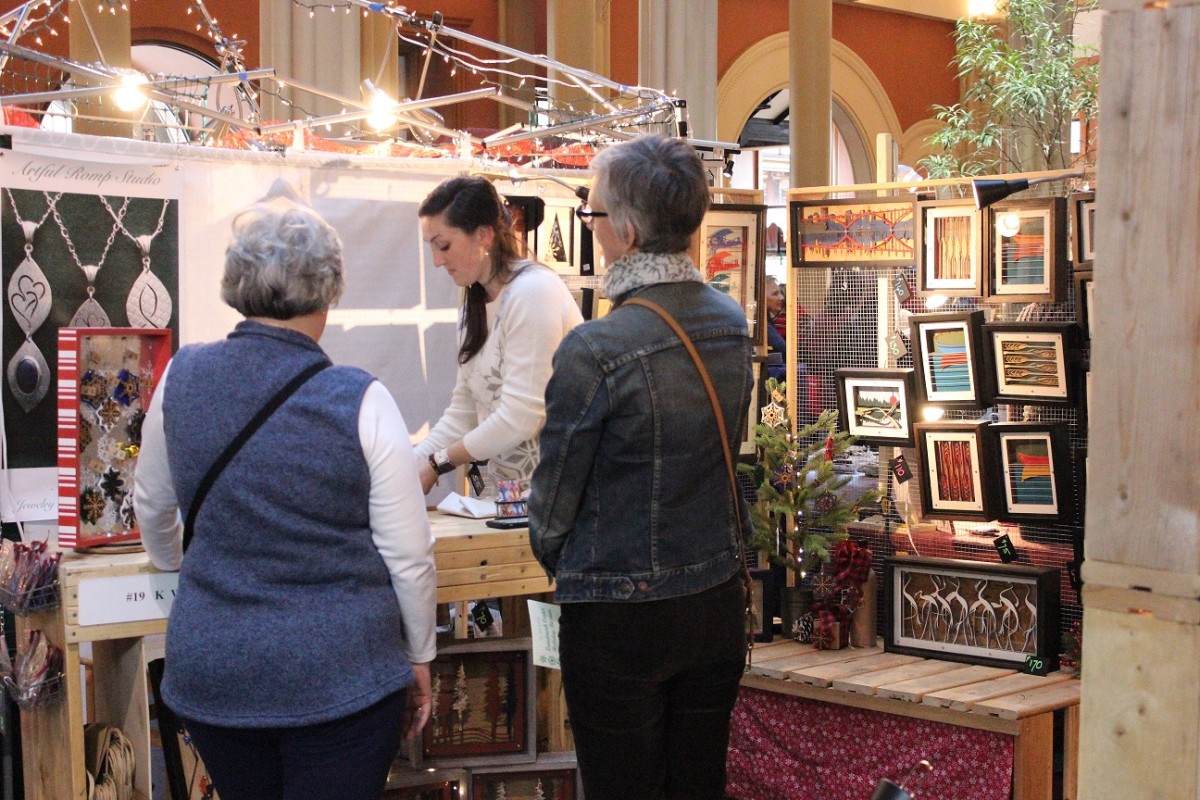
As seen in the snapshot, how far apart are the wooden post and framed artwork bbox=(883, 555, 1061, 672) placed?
7.54ft

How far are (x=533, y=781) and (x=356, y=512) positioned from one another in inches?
65.8

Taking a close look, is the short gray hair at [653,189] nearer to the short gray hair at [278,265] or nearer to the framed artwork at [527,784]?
the short gray hair at [278,265]

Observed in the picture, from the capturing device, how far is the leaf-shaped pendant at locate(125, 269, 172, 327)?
11.3 ft

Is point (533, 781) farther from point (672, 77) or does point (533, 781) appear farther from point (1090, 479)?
point (672, 77)

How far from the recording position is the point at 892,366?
4418mm

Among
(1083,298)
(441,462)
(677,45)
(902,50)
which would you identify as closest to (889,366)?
(1083,298)

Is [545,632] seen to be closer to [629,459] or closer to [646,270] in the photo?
[629,459]

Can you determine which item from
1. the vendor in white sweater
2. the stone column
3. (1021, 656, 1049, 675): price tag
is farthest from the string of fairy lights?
the stone column

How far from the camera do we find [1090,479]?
171 centimetres

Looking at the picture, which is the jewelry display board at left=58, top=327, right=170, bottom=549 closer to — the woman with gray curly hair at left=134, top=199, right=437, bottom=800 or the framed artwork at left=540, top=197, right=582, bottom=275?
the woman with gray curly hair at left=134, top=199, right=437, bottom=800

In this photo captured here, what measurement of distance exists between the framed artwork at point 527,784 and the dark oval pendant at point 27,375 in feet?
4.95

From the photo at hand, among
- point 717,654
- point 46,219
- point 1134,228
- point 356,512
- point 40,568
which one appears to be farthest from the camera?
point 46,219

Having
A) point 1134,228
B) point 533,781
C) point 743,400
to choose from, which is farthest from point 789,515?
point 1134,228

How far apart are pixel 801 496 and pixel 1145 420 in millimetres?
2603
